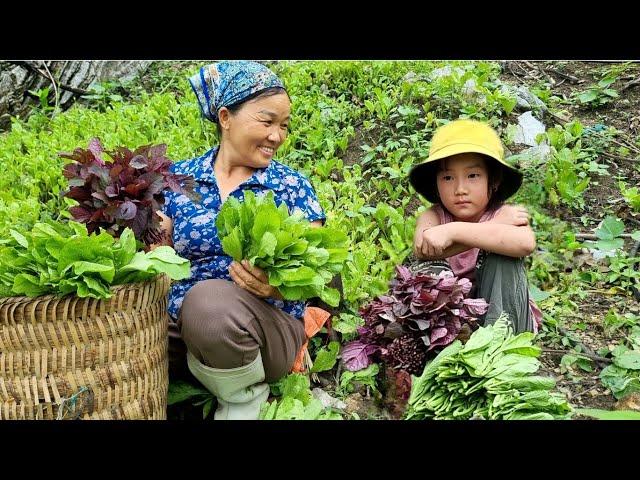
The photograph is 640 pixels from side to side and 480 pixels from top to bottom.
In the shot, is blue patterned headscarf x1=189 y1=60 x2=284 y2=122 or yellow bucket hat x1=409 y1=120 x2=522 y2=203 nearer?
blue patterned headscarf x1=189 y1=60 x2=284 y2=122

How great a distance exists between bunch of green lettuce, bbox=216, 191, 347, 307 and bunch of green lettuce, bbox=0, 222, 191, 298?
19cm

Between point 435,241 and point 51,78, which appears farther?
point 51,78

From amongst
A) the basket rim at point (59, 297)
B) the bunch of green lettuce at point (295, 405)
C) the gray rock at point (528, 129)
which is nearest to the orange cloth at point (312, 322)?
the bunch of green lettuce at point (295, 405)

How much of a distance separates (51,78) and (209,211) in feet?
4.74

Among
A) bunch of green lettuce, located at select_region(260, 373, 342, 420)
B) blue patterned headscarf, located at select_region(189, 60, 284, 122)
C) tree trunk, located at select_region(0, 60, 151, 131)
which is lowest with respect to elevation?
bunch of green lettuce, located at select_region(260, 373, 342, 420)

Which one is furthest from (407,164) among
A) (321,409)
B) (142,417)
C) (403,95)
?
(142,417)

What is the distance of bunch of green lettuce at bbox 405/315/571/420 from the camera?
2.32 meters

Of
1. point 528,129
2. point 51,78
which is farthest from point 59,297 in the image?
point 528,129

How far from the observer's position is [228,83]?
2570 millimetres

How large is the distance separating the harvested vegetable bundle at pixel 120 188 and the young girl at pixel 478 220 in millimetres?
909

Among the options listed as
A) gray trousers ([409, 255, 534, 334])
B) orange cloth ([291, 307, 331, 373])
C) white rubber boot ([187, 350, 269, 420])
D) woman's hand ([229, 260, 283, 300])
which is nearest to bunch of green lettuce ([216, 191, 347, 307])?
woman's hand ([229, 260, 283, 300])

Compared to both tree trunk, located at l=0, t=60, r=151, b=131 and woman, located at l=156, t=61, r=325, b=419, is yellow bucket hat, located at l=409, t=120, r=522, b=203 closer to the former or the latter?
woman, located at l=156, t=61, r=325, b=419

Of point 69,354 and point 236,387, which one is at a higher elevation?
point 69,354

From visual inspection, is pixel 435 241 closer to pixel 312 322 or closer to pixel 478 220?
pixel 478 220
